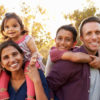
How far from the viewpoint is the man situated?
8.00 ft

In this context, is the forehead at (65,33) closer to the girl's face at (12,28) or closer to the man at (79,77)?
the man at (79,77)

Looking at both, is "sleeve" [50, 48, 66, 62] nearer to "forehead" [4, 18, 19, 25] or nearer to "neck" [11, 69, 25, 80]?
"neck" [11, 69, 25, 80]

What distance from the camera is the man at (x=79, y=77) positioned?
244 cm

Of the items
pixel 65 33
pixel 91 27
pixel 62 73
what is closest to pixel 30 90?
pixel 62 73

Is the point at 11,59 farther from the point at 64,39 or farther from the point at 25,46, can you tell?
the point at 64,39

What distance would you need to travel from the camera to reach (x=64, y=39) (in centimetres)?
297

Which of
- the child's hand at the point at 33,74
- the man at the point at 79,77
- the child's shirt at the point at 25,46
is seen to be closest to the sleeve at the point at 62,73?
the man at the point at 79,77

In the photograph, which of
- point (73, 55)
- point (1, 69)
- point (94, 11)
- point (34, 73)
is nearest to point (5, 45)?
point (1, 69)

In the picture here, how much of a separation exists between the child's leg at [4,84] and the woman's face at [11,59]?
187 millimetres

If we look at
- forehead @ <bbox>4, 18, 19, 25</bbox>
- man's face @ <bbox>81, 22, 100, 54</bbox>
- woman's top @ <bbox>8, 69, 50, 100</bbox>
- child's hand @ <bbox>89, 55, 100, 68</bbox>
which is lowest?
woman's top @ <bbox>8, 69, 50, 100</bbox>

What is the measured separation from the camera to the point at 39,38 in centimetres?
1484

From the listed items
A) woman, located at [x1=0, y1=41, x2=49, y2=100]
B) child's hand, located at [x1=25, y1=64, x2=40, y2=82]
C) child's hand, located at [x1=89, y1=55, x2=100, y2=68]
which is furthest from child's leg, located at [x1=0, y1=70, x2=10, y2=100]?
child's hand, located at [x1=89, y1=55, x2=100, y2=68]

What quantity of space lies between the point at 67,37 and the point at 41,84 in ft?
3.06

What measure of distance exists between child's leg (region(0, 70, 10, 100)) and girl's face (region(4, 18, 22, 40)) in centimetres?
69
